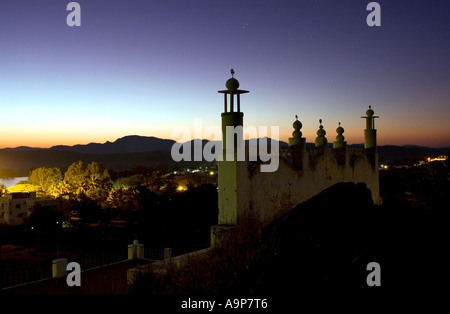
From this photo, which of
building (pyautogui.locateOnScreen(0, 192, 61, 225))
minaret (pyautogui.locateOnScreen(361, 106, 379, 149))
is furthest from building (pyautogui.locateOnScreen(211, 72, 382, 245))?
building (pyautogui.locateOnScreen(0, 192, 61, 225))

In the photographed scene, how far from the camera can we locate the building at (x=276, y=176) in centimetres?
834

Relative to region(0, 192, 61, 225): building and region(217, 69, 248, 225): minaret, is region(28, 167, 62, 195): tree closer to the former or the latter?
region(0, 192, 61, 225): building

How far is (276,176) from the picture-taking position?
9469mm

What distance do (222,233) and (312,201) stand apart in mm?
2065

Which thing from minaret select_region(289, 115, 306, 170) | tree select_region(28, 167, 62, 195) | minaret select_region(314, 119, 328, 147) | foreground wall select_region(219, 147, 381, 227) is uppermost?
minaret select_region(314, 119, 328, 147)

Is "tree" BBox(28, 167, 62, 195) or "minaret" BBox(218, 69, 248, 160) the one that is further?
"tree" BBox(28, 167, 62, 195)

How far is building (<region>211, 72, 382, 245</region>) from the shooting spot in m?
8.34

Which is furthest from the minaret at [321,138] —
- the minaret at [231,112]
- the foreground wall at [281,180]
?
the minaret at [231,112]

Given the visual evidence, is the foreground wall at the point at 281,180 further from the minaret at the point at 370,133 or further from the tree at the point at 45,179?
the tree at the point at 45,179

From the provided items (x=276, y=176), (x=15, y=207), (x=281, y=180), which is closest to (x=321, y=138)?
(x=281, y=180)

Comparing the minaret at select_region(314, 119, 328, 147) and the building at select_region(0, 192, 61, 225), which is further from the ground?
the minaret at select_region(314, 119, 328, 147)

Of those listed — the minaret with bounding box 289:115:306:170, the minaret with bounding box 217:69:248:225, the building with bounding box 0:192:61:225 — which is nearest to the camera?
the minaret with bounding box 217:69:248:225

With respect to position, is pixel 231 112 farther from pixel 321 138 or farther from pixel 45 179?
pixel 45 179
